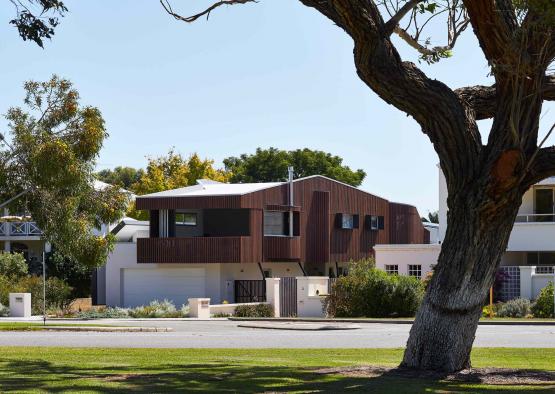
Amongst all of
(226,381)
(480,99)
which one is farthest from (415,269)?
(226,381)

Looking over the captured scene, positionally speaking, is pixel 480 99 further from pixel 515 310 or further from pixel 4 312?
pixel 4 312

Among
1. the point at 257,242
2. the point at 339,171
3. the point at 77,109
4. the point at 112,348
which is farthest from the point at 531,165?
the point at 339,171

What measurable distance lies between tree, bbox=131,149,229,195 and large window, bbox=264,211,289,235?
63.9ft

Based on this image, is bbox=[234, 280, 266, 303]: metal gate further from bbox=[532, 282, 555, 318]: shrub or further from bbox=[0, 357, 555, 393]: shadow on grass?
bbox=[0, 357, 555, 393]: shadow on grass

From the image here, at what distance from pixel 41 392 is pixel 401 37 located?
26.2 ft

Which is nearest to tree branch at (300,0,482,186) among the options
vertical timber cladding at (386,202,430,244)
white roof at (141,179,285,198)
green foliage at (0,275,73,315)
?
green foliage at (0,275,73,315)

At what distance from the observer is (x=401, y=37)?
672 inches

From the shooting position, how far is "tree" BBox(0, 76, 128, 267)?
3159 cm

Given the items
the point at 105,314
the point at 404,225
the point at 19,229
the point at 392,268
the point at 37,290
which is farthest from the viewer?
the point at 404,225

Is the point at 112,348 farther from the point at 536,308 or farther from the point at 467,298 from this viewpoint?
the point at 536,308

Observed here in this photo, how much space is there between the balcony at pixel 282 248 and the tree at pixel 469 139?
4205 centimetres

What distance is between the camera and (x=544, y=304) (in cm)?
4022

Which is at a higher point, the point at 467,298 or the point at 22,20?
the point at 22,20

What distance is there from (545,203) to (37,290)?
24233 millimetres
